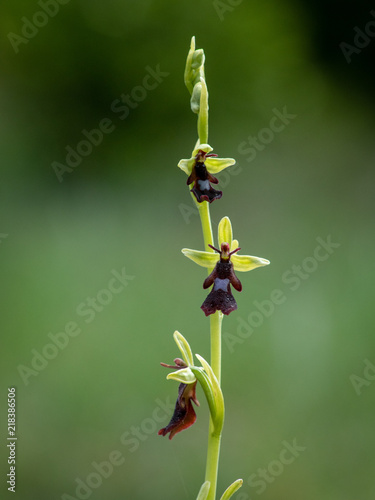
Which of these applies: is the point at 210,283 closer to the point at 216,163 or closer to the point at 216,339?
the point at 216,339

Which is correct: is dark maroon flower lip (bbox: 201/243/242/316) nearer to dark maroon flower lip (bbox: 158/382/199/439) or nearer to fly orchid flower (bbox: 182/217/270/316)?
fly orchid flower (bbox: 182/217/270/316)

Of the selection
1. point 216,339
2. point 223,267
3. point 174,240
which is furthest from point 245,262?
point 174,240

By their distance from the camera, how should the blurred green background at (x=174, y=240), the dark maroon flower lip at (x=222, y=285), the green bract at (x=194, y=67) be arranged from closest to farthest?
the dark maroon flower lip at (x=222, y=285) < the green bract at (x=194, y=67) < the blurred green background at (x=174, y=240)

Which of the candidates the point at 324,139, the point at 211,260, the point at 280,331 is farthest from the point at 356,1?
the point at 211,260

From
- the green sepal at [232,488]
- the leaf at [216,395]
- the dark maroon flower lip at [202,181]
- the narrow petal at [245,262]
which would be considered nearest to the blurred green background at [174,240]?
the green sepal at [232,488]

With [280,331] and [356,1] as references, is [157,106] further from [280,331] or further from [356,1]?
[280,331]

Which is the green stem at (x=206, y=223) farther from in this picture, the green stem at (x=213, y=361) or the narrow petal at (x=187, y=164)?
the narrow petal at (x=187, y=164)
